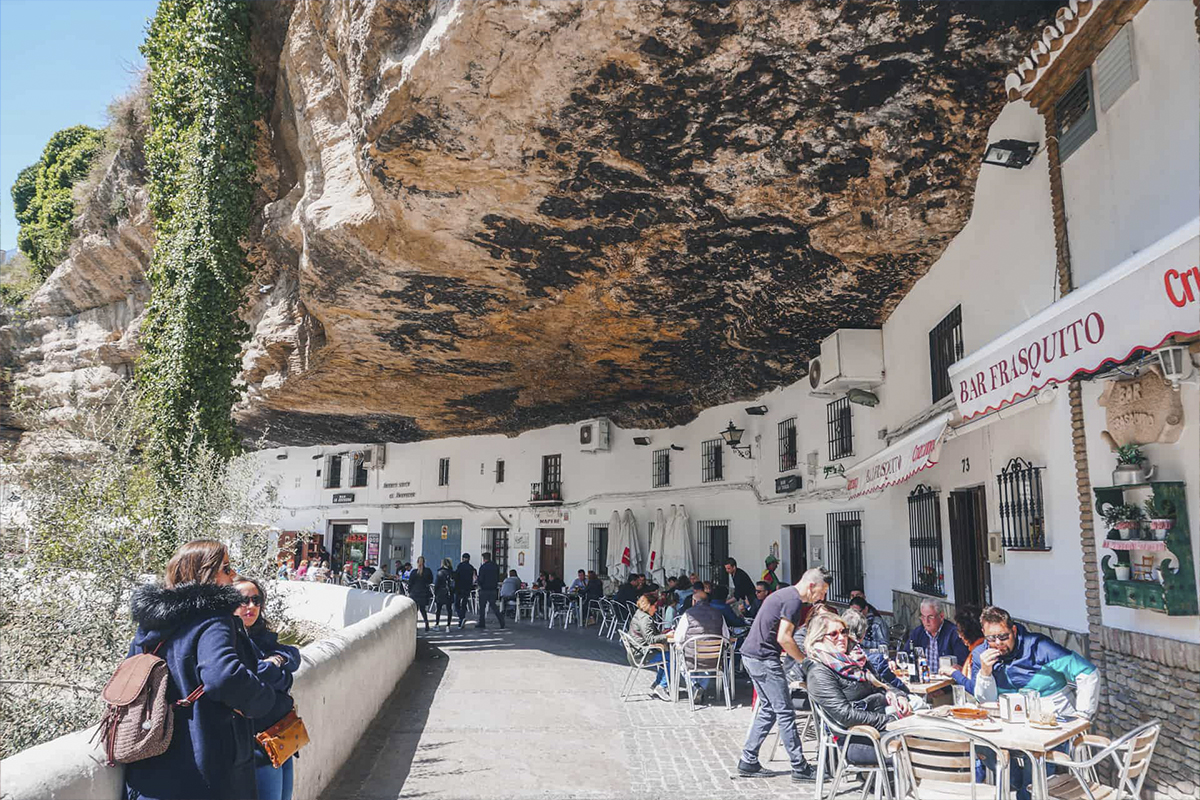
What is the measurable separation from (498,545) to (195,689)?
19.6 m

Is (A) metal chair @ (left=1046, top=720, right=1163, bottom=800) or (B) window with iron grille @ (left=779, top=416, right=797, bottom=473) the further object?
(B) window with iron grille @ (left=779, top=416, right=797, bottom=473)

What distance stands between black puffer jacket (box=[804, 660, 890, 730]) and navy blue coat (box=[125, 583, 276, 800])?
3741 mm

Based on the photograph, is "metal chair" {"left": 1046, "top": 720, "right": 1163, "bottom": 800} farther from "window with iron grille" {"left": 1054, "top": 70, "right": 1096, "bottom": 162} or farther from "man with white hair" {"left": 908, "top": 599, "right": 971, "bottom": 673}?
"window with iron grille" {"left": 1054, "top": 70, "right": 1096, "bottom": 162}

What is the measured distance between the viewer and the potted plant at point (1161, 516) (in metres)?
4.41

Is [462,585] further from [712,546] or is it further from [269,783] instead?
[269,783]

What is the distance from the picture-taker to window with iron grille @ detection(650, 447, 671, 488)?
17.3m

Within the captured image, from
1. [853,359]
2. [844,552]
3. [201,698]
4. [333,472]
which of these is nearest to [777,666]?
[201,698]

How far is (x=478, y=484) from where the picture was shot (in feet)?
73.0

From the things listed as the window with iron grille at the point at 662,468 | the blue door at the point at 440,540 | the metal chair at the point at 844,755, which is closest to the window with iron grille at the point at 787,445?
the window with iron grille at the point at 662,468

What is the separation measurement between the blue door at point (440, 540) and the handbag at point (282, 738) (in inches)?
773

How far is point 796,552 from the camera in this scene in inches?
522

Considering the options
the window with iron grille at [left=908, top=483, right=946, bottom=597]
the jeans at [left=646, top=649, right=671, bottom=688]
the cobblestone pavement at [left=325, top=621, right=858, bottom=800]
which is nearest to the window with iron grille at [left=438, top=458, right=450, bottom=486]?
the cobblestone pavement at [left=325, top=621, right=858, bottom=800]

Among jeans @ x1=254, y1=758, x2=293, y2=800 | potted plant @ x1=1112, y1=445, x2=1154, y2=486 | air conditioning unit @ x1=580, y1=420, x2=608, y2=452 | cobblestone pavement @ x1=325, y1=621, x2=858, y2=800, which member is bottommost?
cobblestone pavement @ x1=325, y1=621, x2=858, y2=800

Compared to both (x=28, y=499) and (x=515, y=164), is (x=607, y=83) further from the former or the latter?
(x=28, y=499)
